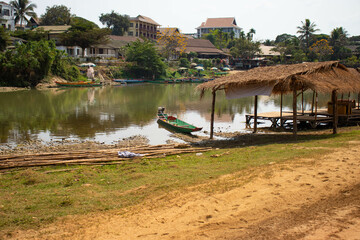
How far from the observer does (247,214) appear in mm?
6133

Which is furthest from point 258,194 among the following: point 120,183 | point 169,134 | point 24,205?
point 169,134

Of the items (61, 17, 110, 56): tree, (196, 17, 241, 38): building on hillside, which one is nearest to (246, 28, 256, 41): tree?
(196, 17, 241, 38): building on hillside

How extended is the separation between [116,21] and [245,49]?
3462cm

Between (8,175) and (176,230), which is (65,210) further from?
(8,175)

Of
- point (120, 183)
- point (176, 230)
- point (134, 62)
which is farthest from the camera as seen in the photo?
point (134, 62)

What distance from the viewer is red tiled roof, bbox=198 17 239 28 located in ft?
418

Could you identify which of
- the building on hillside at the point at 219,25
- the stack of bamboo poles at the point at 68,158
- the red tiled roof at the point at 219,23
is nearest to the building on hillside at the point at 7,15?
the stack of bamboo poles at the point at 68,158

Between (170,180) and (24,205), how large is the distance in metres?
3.15

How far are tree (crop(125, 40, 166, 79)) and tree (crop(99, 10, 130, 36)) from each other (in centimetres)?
2908

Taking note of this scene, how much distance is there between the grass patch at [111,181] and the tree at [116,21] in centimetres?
8786

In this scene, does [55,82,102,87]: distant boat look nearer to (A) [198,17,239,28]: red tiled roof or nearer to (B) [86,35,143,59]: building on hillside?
(B) [86,35,143,59]: building on hillside

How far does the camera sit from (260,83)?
16078mm

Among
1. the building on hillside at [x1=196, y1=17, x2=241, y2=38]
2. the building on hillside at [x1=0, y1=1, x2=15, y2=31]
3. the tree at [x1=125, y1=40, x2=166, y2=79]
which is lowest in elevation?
the tree at [x1=125, y1=40, x2=166, y2=79]

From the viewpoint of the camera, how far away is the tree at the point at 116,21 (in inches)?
3725
